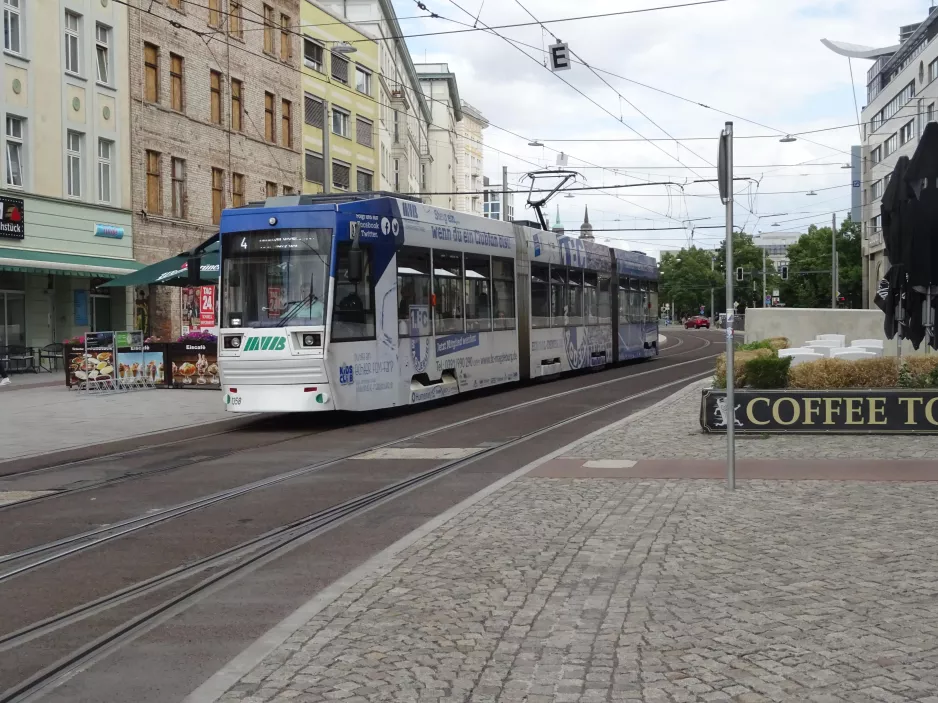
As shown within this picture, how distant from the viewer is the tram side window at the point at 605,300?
100 feet

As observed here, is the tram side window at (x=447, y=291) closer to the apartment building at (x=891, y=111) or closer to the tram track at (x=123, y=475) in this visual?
the tram track at (x=123, y=475)

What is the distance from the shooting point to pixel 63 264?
102ft

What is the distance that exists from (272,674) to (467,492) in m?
5.56

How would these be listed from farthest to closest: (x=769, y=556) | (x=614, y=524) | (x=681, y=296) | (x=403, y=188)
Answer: (x=681, y=296)
(x=403, y=188)
(x=614, y=524)
(x=769, y=556)

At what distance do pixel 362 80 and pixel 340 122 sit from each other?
396cm

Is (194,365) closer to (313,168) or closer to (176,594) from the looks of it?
(176,594)

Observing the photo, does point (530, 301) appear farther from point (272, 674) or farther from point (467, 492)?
point (272, 674)

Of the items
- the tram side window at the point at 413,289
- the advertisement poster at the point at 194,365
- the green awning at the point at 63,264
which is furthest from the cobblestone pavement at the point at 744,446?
the green awning at the point at 63,264

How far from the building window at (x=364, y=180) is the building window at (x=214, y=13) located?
13.4 metres

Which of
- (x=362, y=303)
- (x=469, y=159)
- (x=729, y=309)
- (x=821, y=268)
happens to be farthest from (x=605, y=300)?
(x=469, y=159)

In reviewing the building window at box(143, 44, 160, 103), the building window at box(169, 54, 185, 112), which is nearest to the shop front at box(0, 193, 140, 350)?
the building window at box(143, 44, 160, 103)

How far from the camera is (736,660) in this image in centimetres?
512

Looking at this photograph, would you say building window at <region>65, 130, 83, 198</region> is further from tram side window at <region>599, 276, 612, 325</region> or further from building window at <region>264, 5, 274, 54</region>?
tram side window at <region>599, 276, 612, 325</region>

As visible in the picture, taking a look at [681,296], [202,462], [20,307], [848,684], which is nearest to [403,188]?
[20,307]
